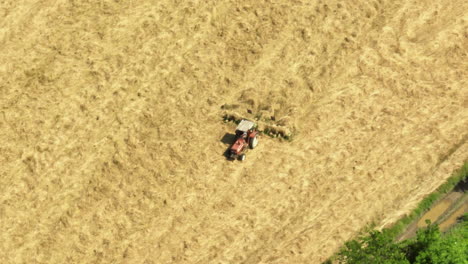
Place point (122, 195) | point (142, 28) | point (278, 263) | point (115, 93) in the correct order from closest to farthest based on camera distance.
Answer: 1. point (278, 263)
2. point (122, 195)
3. point (115, 93)
4. point (142, 28)

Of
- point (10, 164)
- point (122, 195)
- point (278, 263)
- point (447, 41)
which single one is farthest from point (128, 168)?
point (447, 41)

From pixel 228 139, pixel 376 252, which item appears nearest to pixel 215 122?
pixel 228 139

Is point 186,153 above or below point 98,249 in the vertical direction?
above

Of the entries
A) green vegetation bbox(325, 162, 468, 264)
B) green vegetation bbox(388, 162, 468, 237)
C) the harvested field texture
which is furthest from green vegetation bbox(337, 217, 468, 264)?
the harvested field texture

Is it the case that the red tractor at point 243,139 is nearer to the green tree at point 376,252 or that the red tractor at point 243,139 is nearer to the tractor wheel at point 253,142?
the tractor wheel at point 253,142

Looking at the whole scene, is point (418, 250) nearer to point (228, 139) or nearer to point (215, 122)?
point (228, 139)

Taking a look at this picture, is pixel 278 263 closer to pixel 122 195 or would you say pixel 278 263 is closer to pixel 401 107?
pixel 122 195

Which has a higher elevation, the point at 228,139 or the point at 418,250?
the point at 418,250
